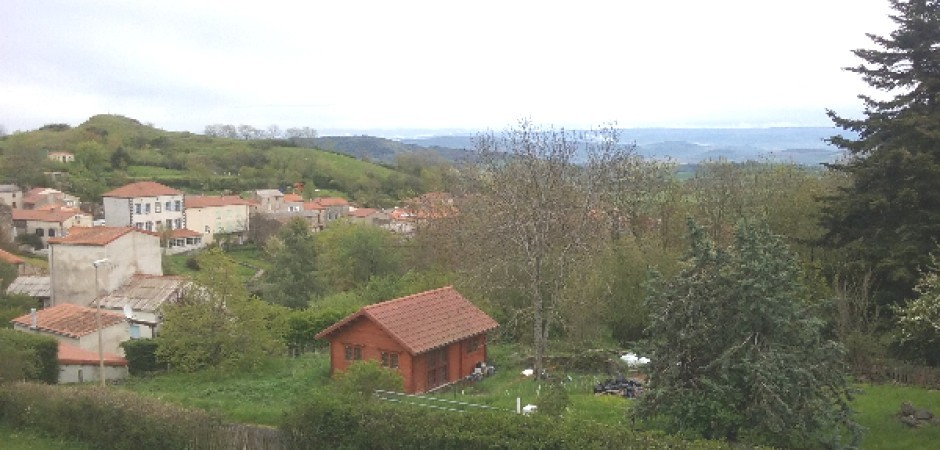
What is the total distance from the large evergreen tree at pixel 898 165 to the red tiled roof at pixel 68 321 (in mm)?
26815

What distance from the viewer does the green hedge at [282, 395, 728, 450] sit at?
12.8 m

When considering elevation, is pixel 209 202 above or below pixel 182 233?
above

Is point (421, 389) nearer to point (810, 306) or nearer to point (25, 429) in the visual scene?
point (25, 429)

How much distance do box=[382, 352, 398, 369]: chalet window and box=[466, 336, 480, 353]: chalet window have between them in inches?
126

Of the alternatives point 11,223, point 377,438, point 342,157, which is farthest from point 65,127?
point 377,438

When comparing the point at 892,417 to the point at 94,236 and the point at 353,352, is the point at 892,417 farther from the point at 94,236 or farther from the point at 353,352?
the point at 94,236

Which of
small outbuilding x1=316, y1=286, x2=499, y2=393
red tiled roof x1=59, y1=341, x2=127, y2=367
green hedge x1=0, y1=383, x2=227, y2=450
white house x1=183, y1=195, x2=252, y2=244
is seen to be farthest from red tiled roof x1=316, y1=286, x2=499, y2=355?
white house x1=183, y1=195, x2=252, y2=244

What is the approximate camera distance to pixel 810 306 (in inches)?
593

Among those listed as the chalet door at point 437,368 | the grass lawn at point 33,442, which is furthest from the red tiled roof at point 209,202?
the grass lawn at point 33,442

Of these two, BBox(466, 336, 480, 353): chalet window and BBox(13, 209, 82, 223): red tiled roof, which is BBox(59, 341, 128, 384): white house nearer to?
BBox(466, 336, 480, 353): chalet window

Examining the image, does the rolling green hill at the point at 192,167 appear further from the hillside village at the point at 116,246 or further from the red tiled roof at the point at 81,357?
the red tiled roof at the point at 81,357

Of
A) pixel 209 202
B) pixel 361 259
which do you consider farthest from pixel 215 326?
pixel 209 202

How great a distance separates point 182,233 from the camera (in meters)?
81.6

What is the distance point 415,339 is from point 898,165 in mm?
14627
